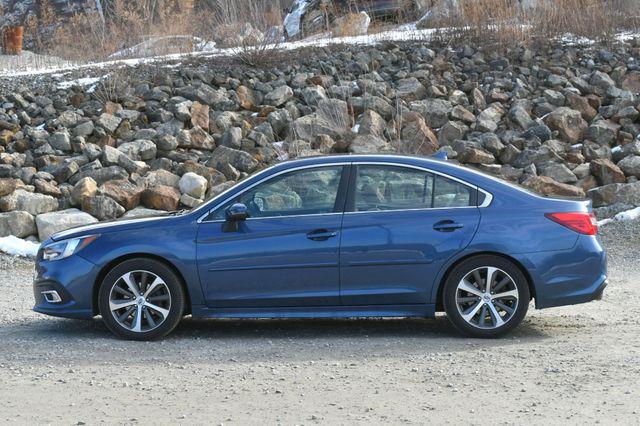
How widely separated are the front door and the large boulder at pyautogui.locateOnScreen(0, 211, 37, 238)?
6.90 meters

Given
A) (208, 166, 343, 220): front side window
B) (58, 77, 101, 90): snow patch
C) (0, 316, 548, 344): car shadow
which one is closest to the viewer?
(208, 166, 343, 220): front side window

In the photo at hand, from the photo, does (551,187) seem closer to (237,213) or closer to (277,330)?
(277,330)

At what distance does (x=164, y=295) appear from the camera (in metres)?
8.87

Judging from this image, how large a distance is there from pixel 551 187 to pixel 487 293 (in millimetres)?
8061

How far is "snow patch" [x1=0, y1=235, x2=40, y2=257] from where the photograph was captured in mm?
14461

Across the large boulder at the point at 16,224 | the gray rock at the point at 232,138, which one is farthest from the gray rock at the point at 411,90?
the large boulder at the point at 16,224

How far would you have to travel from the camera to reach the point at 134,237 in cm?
888

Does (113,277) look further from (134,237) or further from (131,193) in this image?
(131,193)

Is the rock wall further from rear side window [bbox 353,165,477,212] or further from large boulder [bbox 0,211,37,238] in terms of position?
rear side window [bbox 353,165,477,212]

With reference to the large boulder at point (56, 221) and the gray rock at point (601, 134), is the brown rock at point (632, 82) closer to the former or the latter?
the gray rock at point (601, 134)

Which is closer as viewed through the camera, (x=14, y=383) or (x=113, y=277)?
(x=14, y=383)

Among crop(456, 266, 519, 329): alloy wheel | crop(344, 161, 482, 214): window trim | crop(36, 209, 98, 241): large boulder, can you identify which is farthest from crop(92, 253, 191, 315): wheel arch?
crop(36, 209, 98, 241): large boulder

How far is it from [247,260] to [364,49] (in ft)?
48.1

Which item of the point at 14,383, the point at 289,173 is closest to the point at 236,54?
the point at 289,173
